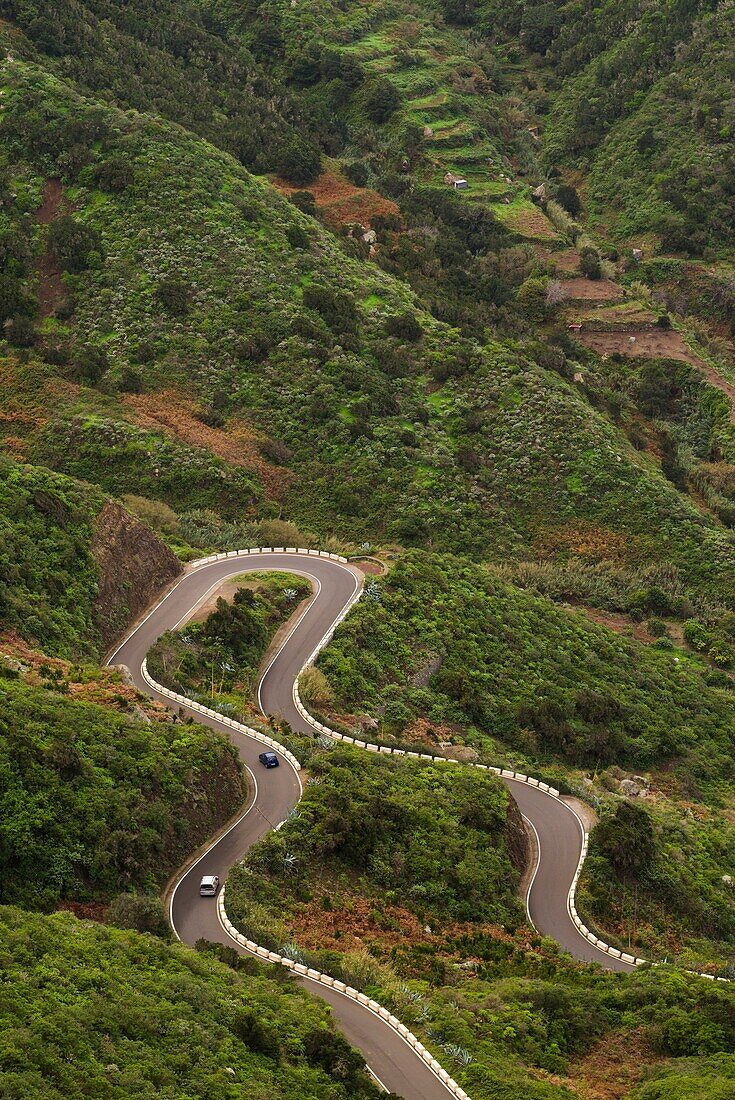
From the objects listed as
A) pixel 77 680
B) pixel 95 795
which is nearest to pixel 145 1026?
pixel 95 795

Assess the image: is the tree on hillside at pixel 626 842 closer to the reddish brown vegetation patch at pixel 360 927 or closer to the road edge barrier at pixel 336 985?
the reddish brown vegetation patch at pixel 360 927

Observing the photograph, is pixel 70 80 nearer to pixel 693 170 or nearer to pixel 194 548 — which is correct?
pixel 194 548

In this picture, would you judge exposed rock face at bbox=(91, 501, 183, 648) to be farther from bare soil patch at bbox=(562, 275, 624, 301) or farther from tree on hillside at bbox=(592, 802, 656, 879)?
bare soil patch at bbox=(562, 275, 624, 301)

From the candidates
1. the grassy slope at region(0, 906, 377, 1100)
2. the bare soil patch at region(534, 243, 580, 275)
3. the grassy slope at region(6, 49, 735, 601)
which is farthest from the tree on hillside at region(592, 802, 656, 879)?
the bare soil patch at region(534, 243, 580, 275)

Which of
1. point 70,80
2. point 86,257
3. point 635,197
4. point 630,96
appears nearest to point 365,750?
point 86,257

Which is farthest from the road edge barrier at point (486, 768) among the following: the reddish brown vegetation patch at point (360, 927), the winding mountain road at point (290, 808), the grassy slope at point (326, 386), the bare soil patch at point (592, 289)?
the bare soil patch at point (592, 289)

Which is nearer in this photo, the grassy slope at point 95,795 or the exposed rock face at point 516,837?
the grassy slope at point 95,795
